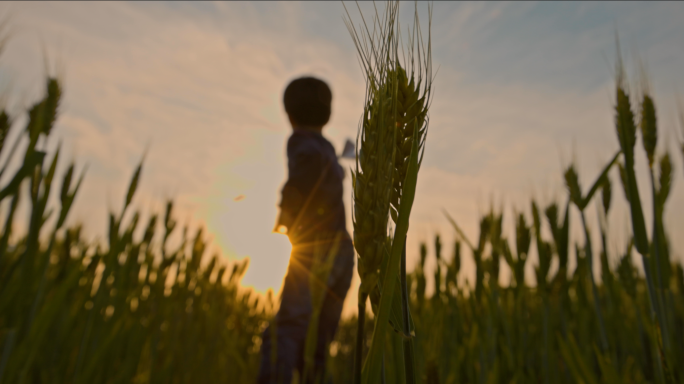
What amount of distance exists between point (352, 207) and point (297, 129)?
2204mm

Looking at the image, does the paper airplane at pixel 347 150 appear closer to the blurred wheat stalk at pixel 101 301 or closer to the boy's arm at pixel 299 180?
the boy's arm at pixel 299 180

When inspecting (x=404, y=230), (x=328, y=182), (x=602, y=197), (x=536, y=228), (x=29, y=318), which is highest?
(x=328, y=182)

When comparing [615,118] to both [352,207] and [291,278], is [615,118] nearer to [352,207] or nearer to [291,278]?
[352,207]

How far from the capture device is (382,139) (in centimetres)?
45

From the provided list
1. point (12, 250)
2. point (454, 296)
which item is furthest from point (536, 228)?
point (12, 250)

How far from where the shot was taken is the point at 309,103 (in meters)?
2.66

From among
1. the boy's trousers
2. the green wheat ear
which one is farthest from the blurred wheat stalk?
the green wheat ear

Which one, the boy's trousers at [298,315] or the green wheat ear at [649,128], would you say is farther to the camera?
the boy's trousers at [298,315]

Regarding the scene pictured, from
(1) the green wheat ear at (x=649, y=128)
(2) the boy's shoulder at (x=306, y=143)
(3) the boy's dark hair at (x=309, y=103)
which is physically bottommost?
(1) the green wheat ear at (x=649, y=128)

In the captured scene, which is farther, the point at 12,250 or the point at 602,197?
the point at 12,250

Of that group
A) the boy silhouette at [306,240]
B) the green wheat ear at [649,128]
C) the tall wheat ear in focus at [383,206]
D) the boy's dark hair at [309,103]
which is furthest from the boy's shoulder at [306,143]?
the tall wheat ear in focus at [383,206]

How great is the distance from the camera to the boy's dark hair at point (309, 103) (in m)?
2.67

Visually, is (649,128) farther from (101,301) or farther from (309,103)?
(309,103)

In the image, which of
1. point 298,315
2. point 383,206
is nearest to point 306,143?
point 298,315
